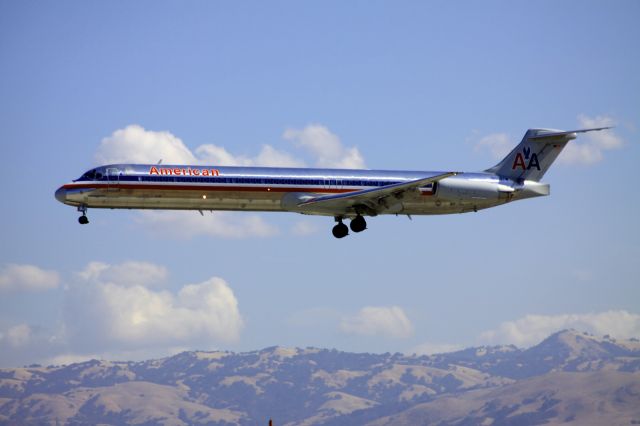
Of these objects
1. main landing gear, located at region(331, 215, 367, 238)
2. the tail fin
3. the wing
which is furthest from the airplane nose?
the tail fin

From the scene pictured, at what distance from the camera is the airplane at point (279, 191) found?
233ft

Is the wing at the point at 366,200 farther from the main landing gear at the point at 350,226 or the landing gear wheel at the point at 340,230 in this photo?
the landing gear wheel at the point at 340,230

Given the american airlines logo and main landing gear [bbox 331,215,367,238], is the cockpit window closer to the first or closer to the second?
the american airlines logo

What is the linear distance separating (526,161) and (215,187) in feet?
83.3

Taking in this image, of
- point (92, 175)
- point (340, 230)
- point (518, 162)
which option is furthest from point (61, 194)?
point (518, 162)

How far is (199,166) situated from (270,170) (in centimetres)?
476

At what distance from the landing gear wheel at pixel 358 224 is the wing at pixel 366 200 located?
0.67 metres

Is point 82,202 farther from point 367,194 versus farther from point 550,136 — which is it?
point 550,136

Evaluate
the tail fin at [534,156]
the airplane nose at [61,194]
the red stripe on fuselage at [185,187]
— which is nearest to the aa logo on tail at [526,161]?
the tail fin at [534,156]

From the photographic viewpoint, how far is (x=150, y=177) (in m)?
70.8

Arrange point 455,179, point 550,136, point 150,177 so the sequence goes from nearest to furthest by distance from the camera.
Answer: point 150,177 → point 455,179 → point 550,136

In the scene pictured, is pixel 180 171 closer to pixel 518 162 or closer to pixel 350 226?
pixel 350 226

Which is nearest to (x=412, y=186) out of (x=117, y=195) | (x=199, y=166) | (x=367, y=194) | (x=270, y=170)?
(x=367, y=194)

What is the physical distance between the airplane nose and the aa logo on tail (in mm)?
33286
